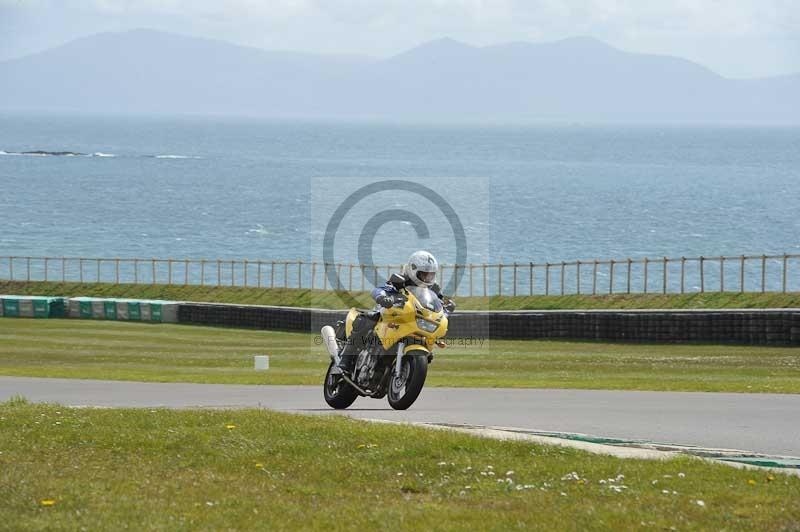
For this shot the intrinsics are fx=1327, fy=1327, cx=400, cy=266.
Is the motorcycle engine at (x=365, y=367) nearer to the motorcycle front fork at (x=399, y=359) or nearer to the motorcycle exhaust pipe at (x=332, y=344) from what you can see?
the motorcycle front fork at (x=399, y=359)

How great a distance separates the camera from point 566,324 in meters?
44.8

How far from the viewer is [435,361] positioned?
3816 cm

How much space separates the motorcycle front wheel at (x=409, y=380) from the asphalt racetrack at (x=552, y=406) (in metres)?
0.32

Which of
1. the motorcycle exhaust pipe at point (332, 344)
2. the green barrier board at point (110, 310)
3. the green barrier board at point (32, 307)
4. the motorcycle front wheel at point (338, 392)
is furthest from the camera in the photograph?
the green barrier board at point (32, 307)

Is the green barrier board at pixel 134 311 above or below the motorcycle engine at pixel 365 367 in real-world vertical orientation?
below

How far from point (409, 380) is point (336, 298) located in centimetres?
4066

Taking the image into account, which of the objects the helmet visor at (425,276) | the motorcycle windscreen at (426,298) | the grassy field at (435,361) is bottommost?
the grassy field at (435,361)

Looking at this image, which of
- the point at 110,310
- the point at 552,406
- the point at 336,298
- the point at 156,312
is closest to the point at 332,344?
the point at 552,406

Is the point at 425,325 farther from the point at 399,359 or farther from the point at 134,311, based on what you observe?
the point at 134,311

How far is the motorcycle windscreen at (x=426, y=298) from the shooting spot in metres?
18.1

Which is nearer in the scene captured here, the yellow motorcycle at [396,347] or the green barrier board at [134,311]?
the yellow motorcycle at [396,347]

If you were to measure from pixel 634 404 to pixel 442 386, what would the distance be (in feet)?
20.3

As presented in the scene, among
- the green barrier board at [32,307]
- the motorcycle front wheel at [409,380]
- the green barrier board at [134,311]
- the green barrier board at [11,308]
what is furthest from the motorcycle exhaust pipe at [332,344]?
the green barrier board at [11,308]

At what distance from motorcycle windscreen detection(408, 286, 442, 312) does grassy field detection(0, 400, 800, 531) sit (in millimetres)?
2223
